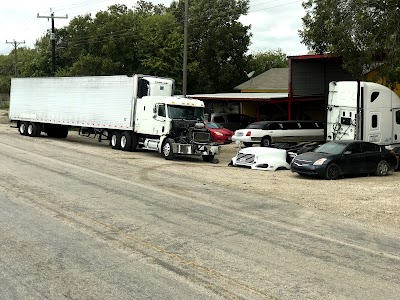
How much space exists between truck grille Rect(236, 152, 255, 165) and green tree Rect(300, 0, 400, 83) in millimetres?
7516

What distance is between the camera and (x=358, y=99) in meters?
22.2

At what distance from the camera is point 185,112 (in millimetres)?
24562

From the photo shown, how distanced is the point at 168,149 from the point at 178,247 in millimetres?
15477

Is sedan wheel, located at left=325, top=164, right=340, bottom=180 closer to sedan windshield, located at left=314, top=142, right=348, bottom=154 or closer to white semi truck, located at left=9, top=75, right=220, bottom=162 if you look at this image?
sedan windshield, located at left=314, top=142, right=348, bottom=154

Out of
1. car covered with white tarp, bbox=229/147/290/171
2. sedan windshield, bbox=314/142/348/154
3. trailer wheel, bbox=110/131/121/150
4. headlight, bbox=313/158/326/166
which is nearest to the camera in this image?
headlight, bbox=313/158/326/166

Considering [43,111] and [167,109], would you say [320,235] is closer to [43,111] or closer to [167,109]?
[167,109]

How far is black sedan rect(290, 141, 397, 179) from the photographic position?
18078 millimetres

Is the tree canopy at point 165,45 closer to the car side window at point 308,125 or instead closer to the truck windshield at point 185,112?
the car side window at point 308,125

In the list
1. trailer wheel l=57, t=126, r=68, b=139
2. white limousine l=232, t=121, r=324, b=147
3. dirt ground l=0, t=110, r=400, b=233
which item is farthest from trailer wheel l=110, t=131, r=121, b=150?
trailer wheel l=57, t=126, r=68, b=139

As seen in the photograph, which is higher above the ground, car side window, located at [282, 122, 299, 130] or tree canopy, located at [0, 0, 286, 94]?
tree canopy, located at [0, 0, 286, 94]

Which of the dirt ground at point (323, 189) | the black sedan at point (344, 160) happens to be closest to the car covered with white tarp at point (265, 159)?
the dirt ground at point (323, 189)

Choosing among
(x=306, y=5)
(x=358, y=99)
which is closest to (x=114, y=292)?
(x=358, y=99)

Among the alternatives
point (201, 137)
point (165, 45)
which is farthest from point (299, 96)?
point (165, 45)

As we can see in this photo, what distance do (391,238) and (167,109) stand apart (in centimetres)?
1583
